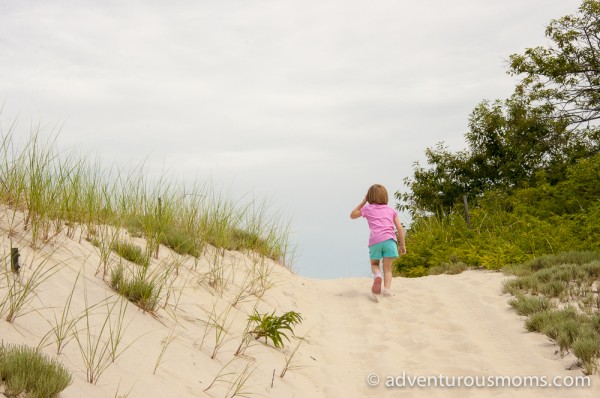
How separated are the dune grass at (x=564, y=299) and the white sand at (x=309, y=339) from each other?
0.17 m

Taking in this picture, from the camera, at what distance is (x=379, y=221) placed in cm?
960

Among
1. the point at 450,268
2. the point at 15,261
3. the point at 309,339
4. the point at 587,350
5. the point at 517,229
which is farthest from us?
the point at 517,229

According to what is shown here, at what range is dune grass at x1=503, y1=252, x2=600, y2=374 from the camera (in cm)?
644

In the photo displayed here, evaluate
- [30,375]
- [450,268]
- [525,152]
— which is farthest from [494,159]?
[30,375]

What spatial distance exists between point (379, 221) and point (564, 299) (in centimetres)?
292

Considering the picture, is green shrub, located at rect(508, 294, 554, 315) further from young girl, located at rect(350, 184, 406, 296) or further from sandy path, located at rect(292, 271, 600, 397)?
young girl, located at rect(350, 184, 406, 296)

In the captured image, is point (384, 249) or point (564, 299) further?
point (384, 249)

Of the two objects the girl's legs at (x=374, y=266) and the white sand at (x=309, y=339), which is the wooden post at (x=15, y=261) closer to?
the white sand at (x=309, y=339)

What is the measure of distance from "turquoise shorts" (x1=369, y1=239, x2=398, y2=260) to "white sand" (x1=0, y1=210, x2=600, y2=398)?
26.6 inches

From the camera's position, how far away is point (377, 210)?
31.9ft

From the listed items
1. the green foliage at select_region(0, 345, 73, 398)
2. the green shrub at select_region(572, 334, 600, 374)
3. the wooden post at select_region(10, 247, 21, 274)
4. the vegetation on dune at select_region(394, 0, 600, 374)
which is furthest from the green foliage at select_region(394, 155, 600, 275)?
the green foliage at select_region(0, 345, 73, 398)

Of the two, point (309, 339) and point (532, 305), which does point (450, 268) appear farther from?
point (309, 339)

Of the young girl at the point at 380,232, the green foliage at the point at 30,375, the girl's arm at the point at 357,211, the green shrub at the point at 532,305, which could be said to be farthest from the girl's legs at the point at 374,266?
the green foliage at the point at 30,375

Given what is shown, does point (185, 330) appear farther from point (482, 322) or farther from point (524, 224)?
point (524, 224)
